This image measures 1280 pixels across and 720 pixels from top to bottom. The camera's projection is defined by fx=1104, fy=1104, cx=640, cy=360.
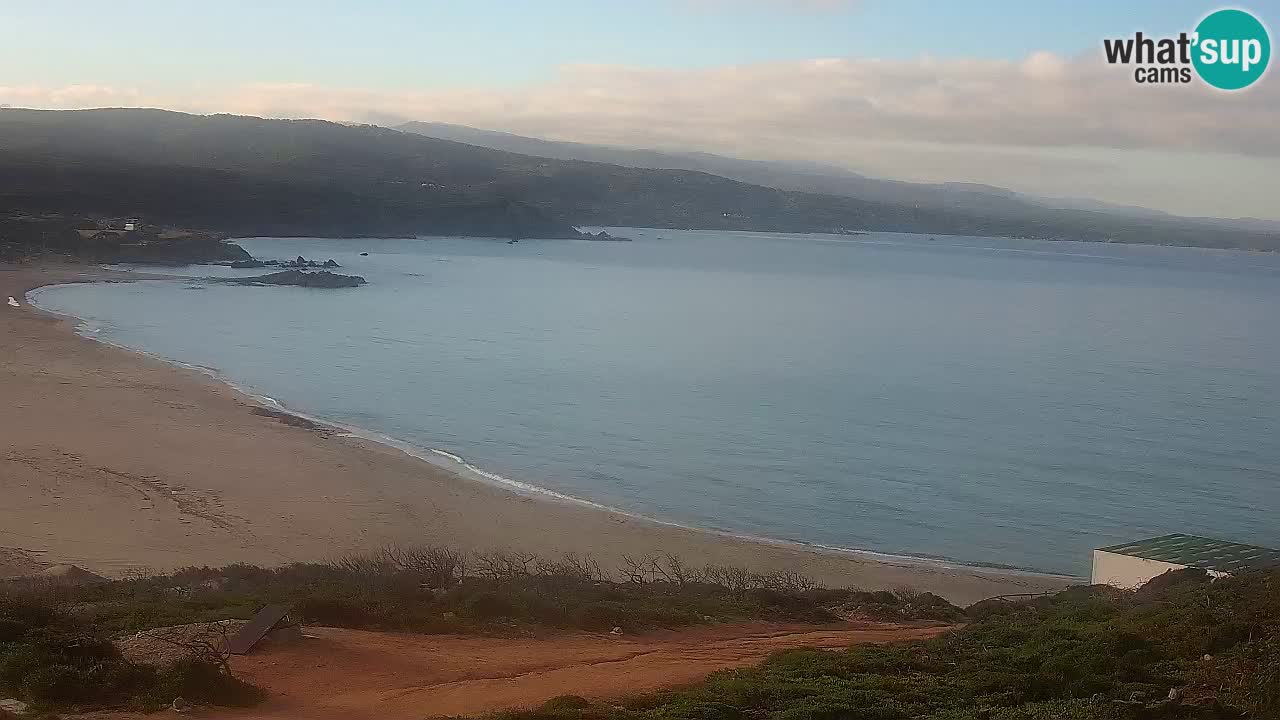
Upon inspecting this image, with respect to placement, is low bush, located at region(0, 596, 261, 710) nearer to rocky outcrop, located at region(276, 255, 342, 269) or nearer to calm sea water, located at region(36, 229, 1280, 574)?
calm sea water, located at region(36, 229, 1280, 574)

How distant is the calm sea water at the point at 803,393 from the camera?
2220 cm

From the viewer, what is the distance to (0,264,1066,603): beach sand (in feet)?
54.2

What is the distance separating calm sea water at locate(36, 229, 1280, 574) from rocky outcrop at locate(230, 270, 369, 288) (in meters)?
1.85

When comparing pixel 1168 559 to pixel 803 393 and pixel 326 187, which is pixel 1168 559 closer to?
pixel 803 393

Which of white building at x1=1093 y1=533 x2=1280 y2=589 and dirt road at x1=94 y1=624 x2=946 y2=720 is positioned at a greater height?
dirt road at x1=94 y1=624 x2=946 y2=720

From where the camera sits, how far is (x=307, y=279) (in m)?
67.5

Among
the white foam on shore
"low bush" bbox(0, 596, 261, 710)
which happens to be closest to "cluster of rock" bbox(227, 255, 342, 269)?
the white foam on shore

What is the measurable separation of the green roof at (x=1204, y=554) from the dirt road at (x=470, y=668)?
4.71m

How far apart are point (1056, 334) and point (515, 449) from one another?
38985 mm

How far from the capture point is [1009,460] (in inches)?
1056

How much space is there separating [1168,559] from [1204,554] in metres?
0.95

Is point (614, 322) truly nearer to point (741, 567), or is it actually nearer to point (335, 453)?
point (335, 453)

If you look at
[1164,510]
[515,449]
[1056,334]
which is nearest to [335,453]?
[515,449]

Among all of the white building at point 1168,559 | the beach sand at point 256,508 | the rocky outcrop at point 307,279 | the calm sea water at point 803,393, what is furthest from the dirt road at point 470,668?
the rocky outcrop at point 307,279
